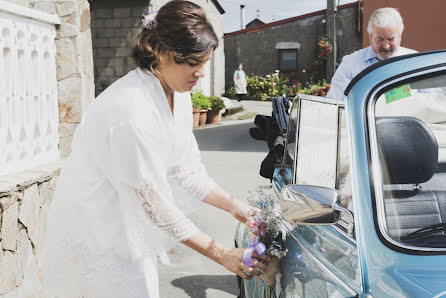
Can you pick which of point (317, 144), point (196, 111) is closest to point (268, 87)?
point (196, 111)

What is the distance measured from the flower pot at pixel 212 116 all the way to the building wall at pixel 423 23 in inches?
259

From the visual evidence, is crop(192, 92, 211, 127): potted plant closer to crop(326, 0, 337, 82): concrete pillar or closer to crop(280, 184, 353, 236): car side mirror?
crop(326, 0, 337, 82): concrete pillar

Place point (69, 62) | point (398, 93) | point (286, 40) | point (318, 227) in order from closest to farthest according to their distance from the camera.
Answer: point (398, 93) → point (318, 227) → point (69, 62) → point (286, 40)

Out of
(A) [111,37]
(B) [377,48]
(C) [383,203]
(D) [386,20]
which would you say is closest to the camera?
(C) [383,203]

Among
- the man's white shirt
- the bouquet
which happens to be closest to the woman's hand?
the bouquet

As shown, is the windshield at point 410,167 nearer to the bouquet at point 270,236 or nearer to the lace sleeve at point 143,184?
the bouquet at point 270,236

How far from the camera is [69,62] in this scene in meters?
4.57

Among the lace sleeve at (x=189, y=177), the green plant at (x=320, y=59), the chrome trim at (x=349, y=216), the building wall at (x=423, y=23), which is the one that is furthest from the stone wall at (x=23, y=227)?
the green plant at (x=320, y=59)

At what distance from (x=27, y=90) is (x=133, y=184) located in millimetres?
2555

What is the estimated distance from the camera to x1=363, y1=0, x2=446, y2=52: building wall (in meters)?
9.96

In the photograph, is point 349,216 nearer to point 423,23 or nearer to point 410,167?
point 410,167

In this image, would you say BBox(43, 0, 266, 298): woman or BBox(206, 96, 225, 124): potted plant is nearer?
BBox(43, 0, 266, 298): woman

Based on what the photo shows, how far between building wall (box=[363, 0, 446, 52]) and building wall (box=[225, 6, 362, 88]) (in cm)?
1610

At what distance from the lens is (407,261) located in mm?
1579
